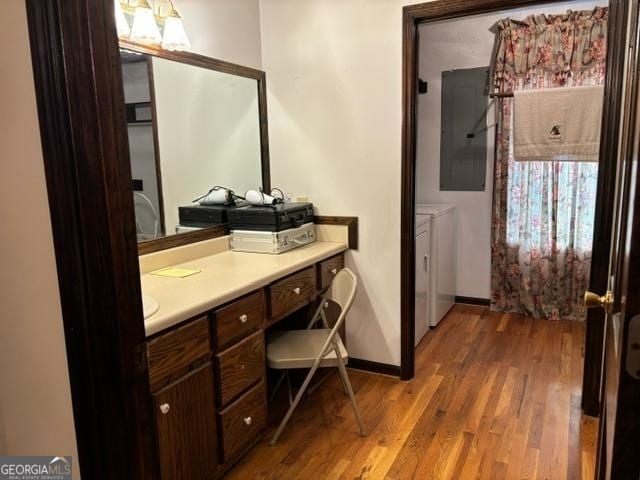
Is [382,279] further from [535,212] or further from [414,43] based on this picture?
[535,212]

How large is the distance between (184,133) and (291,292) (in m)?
0.96

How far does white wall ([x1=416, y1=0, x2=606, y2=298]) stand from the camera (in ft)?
12.0

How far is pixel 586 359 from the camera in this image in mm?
2287

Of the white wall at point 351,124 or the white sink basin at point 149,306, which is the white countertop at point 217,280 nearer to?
the white sink basin at point 149,306

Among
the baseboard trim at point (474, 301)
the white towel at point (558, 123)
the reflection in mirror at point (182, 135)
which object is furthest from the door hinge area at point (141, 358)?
the baseboard trim at point (474, 301)

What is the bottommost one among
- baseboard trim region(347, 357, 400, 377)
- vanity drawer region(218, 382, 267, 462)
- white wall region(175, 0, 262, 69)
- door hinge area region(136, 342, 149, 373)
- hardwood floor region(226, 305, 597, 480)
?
hardwood floor region(226, 305, 597, 480)

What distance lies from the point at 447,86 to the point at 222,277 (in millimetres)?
2687

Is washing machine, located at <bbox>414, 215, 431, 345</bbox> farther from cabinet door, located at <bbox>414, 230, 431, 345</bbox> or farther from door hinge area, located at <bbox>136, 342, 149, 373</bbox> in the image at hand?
door hinge area, located at <bbox>136, 342, 149, 373</bbox>

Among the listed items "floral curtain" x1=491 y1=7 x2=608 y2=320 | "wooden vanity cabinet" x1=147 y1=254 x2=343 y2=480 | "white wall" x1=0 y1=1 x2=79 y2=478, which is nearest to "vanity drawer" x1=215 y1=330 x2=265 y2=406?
"wooden vanity cabinet" x1=147 y1=254 x2=343 y2=480

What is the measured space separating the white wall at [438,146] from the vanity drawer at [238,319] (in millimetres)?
2422

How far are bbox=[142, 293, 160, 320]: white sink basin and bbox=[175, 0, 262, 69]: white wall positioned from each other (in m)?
1.33

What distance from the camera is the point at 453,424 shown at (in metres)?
2.27

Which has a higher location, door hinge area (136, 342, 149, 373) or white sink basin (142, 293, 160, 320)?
door hinge area (136, 342, 149, 373)

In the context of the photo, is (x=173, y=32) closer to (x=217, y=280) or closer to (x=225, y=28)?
(x=225, y=28)
